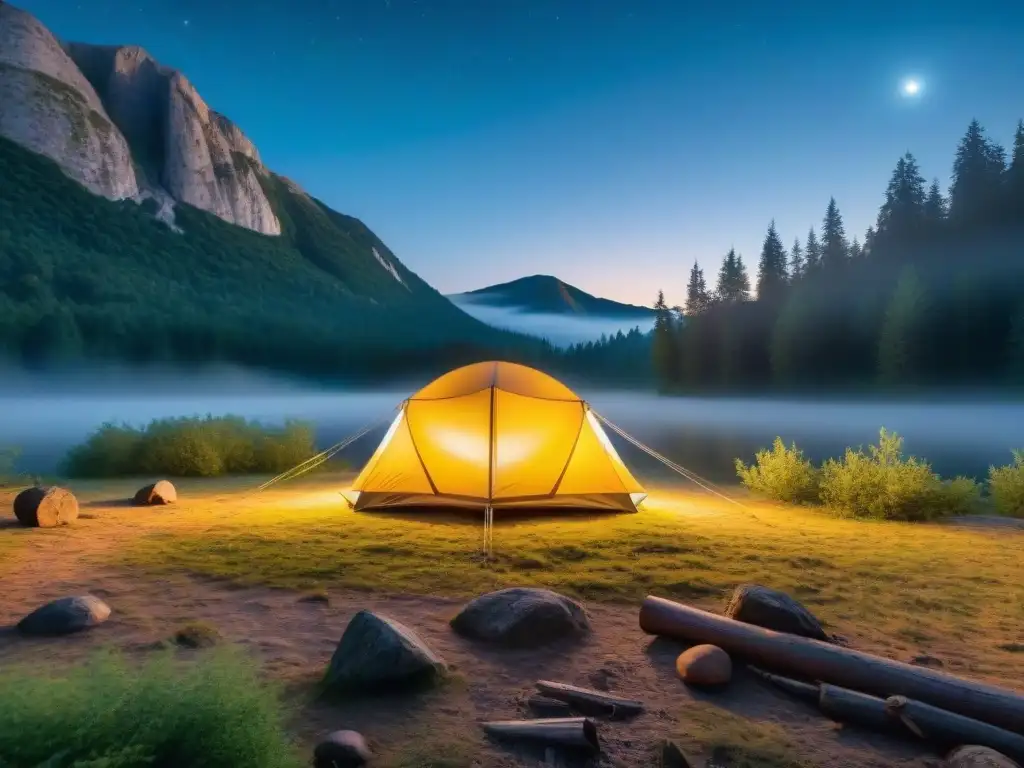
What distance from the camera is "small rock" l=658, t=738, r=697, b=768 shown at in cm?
368

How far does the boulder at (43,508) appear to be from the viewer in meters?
10.1

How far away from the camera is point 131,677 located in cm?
337

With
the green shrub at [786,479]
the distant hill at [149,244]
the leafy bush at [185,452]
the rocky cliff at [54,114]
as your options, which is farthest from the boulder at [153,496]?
the rocky cliff at [54,114]

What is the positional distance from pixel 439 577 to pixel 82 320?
11084 cm

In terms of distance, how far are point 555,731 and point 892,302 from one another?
184 ft

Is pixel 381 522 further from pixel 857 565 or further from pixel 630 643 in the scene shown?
pixel 857 565

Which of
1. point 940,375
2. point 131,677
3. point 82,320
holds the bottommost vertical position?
point 131,677

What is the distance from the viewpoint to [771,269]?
229 ft

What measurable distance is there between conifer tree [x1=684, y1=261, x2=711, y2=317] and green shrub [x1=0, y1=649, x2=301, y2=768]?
75.2 m

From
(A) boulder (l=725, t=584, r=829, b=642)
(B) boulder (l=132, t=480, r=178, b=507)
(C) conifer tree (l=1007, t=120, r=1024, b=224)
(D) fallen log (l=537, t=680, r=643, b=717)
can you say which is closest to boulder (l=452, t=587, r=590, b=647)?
(D) fallen log (l=537, t=680, r=643, b=717)

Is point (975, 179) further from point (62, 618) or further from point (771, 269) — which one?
point (62, 618)

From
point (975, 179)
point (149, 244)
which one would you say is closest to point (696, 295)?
point (975, 179)

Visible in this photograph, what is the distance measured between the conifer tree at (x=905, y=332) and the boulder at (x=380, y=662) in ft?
173

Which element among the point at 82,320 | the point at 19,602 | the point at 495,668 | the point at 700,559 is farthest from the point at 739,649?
the point at 82,320
